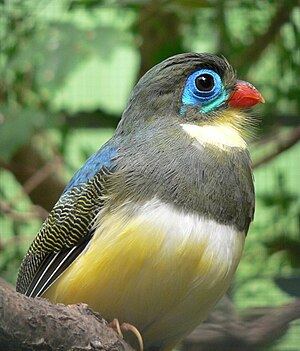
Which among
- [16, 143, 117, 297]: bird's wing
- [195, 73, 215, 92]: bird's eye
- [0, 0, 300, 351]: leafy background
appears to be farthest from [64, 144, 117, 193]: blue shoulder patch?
[0, 0, 300, 351]: leafy background

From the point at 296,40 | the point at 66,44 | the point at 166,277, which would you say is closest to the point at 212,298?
the point at 166,277

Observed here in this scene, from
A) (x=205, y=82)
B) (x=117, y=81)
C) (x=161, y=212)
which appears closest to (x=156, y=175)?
(x=161, y=212)

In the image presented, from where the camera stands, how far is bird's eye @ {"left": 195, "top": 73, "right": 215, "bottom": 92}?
2.37m

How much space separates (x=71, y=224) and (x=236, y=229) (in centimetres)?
43

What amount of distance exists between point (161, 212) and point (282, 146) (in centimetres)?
168

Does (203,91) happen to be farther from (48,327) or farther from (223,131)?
(48,327)

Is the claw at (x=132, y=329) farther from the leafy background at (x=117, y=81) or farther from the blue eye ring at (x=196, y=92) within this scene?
the leafy background at (x=117, y=81)

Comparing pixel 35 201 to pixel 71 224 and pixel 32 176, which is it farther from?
pixel 71 224

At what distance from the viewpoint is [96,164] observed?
7.68 ft

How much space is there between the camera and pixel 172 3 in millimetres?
3752

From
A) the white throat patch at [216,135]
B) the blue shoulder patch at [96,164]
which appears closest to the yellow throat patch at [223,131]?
the white throat patch at [216,135]

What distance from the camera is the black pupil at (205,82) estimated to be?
238 cm

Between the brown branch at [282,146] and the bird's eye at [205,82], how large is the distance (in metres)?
1.24

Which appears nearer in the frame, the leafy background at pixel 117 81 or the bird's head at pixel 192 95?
the bird's head at pixel 192 95
